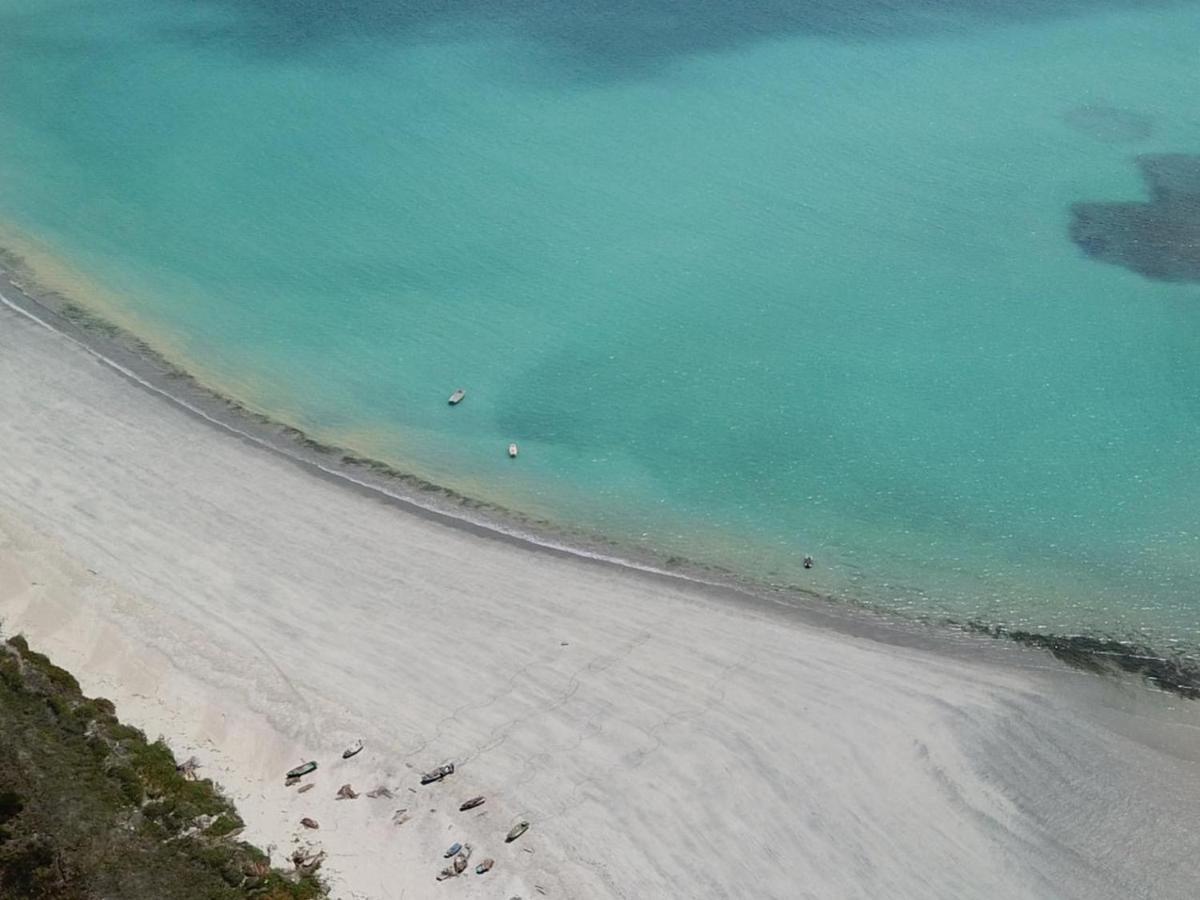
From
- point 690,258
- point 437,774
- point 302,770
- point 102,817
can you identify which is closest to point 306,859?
point 302,770

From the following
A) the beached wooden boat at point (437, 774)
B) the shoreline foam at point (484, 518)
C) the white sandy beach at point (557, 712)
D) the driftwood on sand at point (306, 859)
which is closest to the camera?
the driftwood on sand at point (306, 859)

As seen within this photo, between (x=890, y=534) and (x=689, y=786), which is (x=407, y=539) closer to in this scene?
(x=689, y=786)

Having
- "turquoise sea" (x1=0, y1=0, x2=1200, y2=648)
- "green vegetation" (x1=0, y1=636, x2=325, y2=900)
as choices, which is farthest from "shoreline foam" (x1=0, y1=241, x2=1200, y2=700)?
"green vegetation" (x1=0, y1=636, x2=325, y2=900)

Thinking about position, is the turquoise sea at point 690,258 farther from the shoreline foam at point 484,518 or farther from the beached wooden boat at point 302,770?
the beached wooden boat at point 302,770

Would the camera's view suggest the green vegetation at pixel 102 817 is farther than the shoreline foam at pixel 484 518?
No

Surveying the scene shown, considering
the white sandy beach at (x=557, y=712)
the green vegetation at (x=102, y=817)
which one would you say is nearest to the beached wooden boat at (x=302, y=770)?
the white sandy beach at (x=557, y=712)

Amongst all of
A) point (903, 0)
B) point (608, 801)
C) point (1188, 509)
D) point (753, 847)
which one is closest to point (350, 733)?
point (608, 801)

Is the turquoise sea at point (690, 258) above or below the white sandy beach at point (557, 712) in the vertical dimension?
above

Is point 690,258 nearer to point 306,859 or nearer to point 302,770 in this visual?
point 302,770
